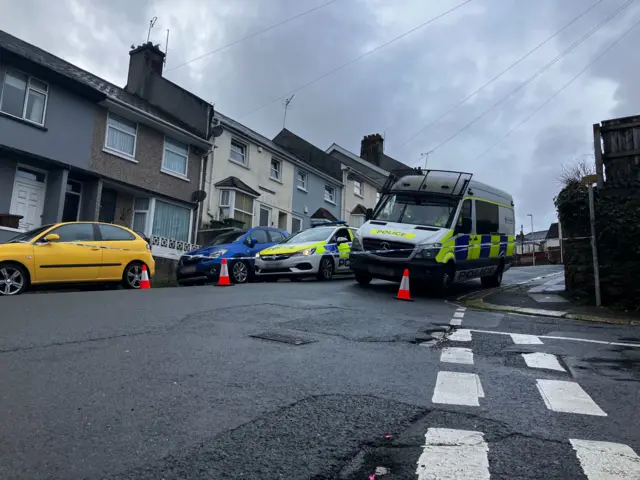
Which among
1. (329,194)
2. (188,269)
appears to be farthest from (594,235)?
(329,194)

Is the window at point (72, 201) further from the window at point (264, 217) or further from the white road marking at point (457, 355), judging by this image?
the white road marking at point (457, 355)

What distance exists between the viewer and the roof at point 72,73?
50.3 ft

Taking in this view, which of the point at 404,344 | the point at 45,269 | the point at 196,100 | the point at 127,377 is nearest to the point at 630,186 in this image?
the point at 404,344

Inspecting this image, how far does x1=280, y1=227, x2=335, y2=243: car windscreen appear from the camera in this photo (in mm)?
14203

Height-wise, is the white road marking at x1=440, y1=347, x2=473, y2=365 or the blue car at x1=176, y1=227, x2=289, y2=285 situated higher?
the blue car at x1=176, y1=227, x2=289, y2=285

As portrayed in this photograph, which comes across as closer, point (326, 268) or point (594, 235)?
point (594, 235)

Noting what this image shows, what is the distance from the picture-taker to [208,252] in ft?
44.5

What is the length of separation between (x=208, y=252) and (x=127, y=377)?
970 centimetres

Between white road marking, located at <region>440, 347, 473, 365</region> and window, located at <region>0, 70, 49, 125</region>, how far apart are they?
1502 centimetres

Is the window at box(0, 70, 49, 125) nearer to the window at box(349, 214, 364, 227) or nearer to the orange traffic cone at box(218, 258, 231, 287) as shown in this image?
the orange traffic cone at box(218, 258, 231, 287)

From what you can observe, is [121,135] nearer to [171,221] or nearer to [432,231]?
[171,221]

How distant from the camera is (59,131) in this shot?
53.9ft

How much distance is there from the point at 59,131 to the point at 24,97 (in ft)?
4.48

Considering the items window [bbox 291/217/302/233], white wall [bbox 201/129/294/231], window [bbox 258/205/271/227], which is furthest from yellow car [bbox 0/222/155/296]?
window [bbox 291/217/302/233]
